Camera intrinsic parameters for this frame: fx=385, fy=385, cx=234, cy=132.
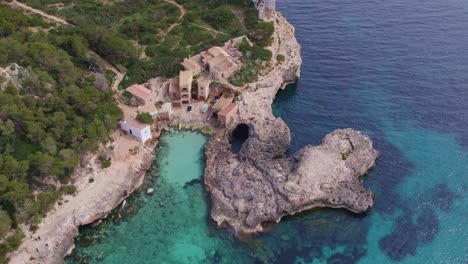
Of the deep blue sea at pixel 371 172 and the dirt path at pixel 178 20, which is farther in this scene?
the dirt path at pixel 178 20

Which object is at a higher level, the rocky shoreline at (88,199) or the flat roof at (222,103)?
the flat roof at (222,103)

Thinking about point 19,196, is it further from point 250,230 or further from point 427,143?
point 427,143

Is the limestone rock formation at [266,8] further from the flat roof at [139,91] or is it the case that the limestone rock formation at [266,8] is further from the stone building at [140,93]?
the flat roof at [139,91]

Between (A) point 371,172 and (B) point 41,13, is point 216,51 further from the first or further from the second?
(B) point 41,13

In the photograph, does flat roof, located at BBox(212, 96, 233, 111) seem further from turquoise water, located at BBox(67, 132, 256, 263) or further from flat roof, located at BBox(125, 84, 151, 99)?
flat roof, located at BBox(125, 84, 151, 99)

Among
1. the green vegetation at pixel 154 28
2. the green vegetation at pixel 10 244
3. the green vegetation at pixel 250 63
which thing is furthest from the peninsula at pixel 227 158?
the green vegetation at pixel 154 28

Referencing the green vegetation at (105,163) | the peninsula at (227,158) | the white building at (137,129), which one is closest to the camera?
the peninsula at (227,158)

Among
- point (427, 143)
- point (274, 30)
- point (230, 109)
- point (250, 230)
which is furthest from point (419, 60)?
point (250, 230)
